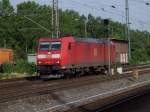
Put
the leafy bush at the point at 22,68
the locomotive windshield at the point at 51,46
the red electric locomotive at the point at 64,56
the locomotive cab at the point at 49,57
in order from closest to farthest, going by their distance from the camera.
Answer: the locomotive cab at the point at 49,57 → the red electric locomotive at the point at 64,56 → the locomotive windshield at the point at 51,46 → the leafy bush at the point at 22,68

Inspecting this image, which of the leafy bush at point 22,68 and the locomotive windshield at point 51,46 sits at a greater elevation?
the locomotive windshield at point 51,46

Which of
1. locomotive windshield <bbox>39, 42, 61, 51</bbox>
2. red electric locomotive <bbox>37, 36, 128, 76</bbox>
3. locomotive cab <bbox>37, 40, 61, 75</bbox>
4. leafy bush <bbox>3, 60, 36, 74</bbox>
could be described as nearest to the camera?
locomotive cab <bbox>37, 40, 61, 75</bbox>

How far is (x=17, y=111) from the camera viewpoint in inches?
714

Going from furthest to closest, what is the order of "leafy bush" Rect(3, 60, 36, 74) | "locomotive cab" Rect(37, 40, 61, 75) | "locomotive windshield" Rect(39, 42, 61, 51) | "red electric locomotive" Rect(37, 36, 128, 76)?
"leafy bush" Rect(3, 60, 36, 74)
"locomotive windshield" Rect(39, 42, 61, 51)
"red electric locomotive" Rect(37, 36, 128, 76)
"locomotive cab" Rect(37, 40, 61, 75)

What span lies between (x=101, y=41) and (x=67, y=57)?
374 inches

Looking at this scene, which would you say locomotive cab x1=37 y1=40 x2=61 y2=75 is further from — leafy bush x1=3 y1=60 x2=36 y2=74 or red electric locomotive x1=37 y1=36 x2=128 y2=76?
leafy bush x1=3 y1=60 x2=36 y2=74

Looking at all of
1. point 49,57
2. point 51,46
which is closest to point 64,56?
point 49,57

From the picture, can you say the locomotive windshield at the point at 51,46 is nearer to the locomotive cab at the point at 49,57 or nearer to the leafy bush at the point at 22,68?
the locomotive cab at the point at 49,57

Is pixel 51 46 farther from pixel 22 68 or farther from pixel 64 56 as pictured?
pixel 22 68

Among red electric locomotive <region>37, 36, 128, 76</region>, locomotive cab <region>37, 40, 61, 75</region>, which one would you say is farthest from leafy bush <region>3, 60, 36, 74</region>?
locomotive cab <region>37, 40, 61, 75</region>

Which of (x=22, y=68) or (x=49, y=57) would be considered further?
(x=22, y=68)

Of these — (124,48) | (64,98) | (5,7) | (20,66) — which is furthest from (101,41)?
(5,7)

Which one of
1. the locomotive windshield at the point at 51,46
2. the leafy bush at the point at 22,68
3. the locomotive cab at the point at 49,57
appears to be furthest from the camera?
the leafy bush at the point at 22,68

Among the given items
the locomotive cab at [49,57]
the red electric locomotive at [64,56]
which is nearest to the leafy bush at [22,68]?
the red electric locomotive at [64,56]
